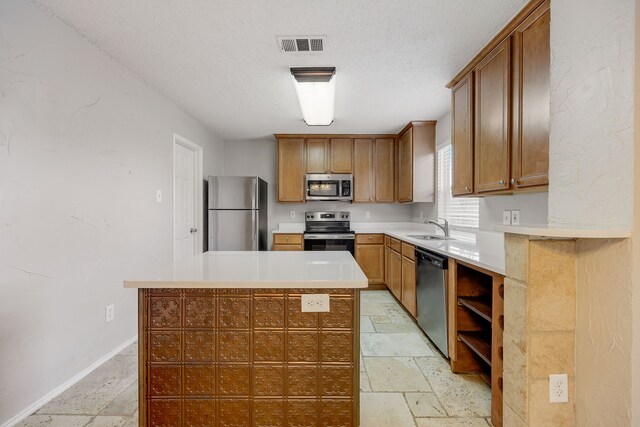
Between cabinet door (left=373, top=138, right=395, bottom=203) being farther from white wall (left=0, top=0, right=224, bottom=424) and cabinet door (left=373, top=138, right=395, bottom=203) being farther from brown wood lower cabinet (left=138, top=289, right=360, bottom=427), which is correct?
brown wood lower cabinet (left=138, top=289, right=360, bottom=427)

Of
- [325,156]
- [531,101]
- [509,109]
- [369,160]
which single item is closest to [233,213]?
[325,156]

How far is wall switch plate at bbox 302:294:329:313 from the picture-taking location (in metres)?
1.35

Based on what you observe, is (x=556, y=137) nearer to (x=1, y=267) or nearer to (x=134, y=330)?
(x=1, y=267)

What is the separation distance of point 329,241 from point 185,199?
2.02 metres

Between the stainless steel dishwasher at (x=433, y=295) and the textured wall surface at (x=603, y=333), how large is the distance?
101 cm

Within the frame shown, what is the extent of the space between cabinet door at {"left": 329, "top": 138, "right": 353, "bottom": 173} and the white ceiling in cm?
133

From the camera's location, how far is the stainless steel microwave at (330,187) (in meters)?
4.54

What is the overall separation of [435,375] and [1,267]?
9.02ft

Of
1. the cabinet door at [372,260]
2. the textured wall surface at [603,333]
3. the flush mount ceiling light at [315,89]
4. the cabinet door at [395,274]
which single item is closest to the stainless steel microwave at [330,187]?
the cabinet door at [372,260]

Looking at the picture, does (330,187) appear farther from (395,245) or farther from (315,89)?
(315,89)

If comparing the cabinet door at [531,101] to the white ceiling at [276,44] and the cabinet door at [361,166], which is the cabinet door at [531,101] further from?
the cabinet door at [361,166]

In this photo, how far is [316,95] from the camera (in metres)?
2.77

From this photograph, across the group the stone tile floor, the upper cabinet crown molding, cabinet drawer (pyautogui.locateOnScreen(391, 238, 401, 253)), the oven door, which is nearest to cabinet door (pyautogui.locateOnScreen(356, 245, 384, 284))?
the oven door

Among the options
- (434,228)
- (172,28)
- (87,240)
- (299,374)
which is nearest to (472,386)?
(299,374)
